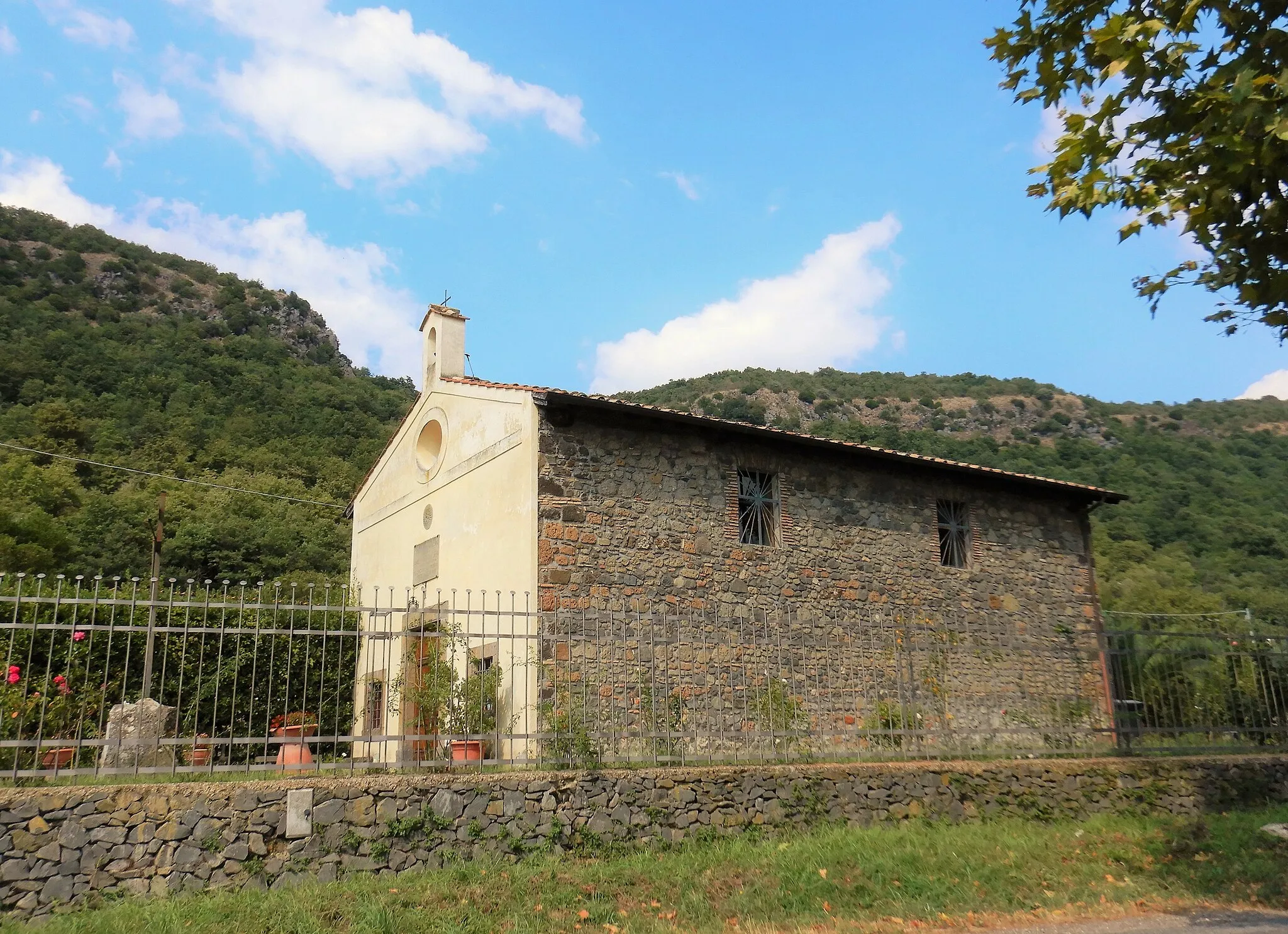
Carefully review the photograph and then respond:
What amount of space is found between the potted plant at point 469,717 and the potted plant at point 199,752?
6.90 feet

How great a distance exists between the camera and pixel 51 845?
6.42 metres

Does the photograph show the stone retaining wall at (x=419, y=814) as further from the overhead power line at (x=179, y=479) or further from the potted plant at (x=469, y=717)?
the overhead power line at (x=179, y=479)

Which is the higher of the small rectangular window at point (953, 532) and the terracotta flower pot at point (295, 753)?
the small rectangular window at point (953, 532)

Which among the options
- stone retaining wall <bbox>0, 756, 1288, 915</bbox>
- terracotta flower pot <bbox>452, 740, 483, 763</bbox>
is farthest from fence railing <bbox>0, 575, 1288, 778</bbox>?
stone retaining wall <bbox>0, 756, 1288, 915</bbox>

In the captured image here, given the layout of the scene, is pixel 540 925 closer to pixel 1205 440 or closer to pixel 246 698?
pixel 246 698

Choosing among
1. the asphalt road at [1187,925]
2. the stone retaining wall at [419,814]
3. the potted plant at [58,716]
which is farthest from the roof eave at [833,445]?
the asphalt road at [1187,925]

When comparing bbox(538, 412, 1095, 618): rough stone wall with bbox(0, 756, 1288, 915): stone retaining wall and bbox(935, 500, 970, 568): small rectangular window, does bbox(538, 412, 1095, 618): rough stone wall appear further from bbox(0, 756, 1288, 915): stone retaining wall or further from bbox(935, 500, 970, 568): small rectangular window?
bbox(0, 756, 1288, 915): stone retaining wall

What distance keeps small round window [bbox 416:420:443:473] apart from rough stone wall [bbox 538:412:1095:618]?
3.81 metres

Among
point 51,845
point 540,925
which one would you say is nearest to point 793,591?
point 540,925

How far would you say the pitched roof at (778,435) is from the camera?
1174cm

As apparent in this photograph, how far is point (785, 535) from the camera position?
13547 millimetres

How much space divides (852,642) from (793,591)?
109 cm

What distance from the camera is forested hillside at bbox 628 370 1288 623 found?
33812mm

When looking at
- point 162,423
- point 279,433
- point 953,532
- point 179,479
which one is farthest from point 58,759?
point 279,433
